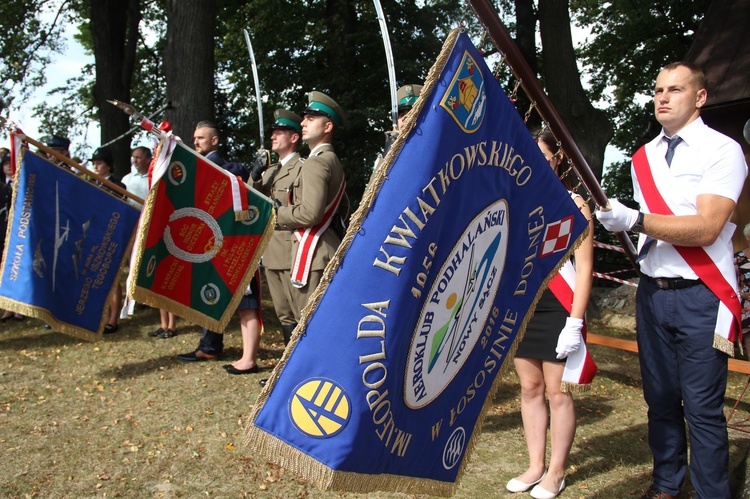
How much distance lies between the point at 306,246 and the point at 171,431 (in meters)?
1.58

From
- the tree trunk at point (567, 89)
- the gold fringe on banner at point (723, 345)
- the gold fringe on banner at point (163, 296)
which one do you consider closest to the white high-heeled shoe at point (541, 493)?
the gold fringe on banner at point (723, 345)

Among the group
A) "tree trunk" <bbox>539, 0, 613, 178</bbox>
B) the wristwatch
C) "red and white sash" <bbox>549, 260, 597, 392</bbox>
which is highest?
"tree trunk" <bbox>539, 0, 613, 178</bbox>

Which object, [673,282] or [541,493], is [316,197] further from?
[673,282]

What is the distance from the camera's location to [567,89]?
11.0 metres

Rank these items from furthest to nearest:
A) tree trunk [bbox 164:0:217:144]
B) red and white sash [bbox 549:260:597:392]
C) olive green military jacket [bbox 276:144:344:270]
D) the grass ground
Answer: tree trunk [bbox 164:0:217:144], olive green military jacket [bbox 276:144:344:270], the grass ground, red and white sash [bbox 549:260:597:392]

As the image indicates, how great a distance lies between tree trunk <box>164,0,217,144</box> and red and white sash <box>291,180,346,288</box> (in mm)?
3652

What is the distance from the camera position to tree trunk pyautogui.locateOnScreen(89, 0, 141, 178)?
1438cm

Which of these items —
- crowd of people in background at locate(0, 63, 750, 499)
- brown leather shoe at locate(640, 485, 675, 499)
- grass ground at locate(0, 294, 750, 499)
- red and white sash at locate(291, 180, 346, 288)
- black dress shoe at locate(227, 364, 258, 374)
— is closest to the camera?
crowd of people in background at locate(0, 63, 750, 499)

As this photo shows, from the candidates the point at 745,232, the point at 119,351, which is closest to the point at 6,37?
the point at 119,351

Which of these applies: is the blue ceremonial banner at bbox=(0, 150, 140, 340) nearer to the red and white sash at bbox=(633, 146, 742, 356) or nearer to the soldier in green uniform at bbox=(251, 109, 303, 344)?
the soldier in green uniform at bbox=(251, 109, 303, 344)

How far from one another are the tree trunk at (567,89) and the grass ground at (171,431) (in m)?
4.64

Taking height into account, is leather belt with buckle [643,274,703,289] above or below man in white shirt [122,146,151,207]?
above

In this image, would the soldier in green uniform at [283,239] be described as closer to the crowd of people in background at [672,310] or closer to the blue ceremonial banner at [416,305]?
the crowd of people in background at [672,310]

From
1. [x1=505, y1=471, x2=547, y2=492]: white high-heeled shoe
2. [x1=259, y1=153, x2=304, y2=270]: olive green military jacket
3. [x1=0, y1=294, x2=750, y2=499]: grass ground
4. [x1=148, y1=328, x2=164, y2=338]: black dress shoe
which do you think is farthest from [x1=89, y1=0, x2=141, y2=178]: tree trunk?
[x1=505, y1=471, x2=547, y2=492]: white high-heeled shoe
